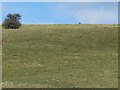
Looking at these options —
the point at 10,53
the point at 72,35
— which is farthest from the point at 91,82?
the point at 72,35

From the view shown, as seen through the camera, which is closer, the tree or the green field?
the green field

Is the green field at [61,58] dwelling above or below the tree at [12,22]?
below

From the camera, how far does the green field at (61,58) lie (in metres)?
19.8

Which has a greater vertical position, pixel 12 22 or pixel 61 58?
pixel 12 22

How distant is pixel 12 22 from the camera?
1797 inches

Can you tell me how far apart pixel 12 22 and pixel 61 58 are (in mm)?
20523

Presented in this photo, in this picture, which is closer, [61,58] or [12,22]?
[61,58]

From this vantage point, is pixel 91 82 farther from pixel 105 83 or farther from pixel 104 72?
pixel 104 72

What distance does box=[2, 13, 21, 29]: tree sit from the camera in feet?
146

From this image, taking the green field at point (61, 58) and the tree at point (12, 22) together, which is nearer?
the green field at point (61, 58)

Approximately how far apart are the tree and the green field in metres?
7.70

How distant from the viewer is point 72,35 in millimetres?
33875

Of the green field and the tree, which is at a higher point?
the tree

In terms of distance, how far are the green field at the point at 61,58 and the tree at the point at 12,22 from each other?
770 cm
